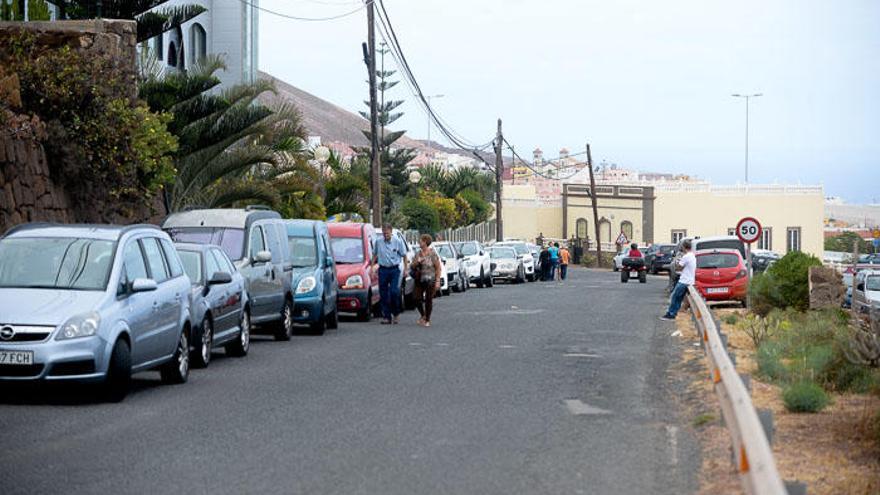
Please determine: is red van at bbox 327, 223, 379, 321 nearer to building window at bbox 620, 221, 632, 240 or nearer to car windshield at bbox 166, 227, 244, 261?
car windshield at bbox 166, 227, 244, 261

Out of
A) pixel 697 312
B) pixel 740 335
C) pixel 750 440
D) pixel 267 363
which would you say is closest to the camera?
pixel 750 440

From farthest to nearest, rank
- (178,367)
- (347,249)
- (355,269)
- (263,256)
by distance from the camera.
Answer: (347,249), (355,269), (263,256), (178,367)

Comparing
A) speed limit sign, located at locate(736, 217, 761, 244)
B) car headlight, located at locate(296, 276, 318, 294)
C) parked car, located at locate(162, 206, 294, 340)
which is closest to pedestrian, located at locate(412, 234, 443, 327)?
car headlight, located at locate(296, 276, 318, 294)

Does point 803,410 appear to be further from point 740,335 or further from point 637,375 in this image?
point 740,335

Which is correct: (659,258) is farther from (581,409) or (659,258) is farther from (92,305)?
(92,305)

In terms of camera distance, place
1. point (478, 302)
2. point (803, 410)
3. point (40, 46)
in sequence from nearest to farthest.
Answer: point (803, 410)
point (40, 46)
point (478, 302)

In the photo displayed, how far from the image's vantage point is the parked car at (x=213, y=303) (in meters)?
17.3

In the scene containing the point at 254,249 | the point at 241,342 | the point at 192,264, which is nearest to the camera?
the point at 192,264

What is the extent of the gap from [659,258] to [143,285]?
188ft

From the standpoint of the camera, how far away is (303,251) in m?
25.4

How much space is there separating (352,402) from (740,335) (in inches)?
486

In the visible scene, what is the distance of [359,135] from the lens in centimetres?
13375

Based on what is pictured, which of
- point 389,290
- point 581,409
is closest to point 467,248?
point 389,290

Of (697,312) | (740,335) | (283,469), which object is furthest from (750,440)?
(740,335)
